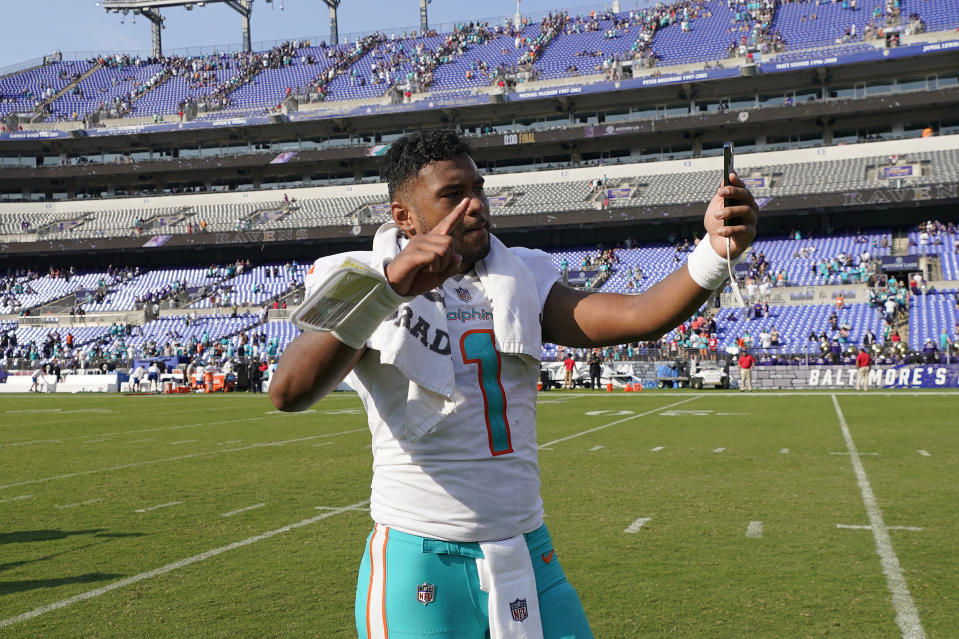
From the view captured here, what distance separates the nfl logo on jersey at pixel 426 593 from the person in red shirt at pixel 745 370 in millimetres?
27132

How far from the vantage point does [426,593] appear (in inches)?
85.0

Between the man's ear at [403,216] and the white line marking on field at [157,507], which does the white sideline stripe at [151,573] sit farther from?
the man's ear at [403,216]

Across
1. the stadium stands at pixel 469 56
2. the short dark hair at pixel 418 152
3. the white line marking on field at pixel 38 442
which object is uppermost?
the stadium stands at pixel 469 56

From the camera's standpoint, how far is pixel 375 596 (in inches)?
88.5

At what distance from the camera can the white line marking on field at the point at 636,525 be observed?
6809mm

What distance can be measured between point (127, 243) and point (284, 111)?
41.9 feet

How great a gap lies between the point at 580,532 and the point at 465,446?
4795 mm

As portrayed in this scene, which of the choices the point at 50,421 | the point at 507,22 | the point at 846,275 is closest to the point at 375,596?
the point at 50,421

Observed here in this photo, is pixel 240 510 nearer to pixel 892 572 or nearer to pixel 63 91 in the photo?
pixel 892 572

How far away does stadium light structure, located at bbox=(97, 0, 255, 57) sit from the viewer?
222 ft

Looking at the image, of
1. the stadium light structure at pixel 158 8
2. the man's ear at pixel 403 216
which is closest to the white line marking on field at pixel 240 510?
the man's ear at pixel 403 216

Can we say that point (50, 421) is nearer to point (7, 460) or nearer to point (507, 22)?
point (7, 460)

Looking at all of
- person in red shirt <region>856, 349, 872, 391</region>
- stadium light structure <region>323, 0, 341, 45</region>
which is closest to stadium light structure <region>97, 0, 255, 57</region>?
stadium light structure <region>323, 0, 341, 45</region>

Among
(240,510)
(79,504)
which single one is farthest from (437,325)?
(79,504)
